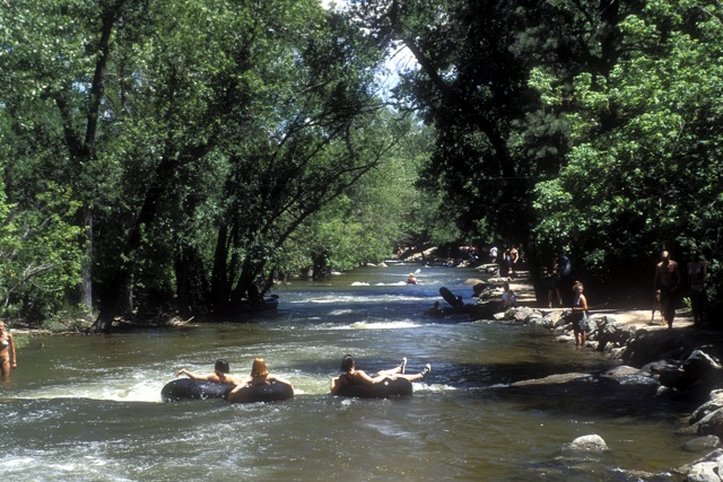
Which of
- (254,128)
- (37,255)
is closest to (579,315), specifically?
(254,128)

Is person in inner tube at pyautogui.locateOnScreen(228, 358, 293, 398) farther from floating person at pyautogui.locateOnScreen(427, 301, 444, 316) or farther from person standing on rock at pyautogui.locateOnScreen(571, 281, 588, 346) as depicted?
floating person at pyautogui.locateOnScreen(427, 301, 444, 316)

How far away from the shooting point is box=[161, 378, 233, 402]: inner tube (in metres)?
13.8

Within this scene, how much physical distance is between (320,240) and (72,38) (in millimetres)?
18558

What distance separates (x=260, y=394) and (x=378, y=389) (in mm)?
2070

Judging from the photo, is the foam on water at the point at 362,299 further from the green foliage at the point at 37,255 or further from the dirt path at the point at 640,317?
the green foliage at the point at 37,255

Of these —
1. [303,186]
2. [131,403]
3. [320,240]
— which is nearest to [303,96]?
[303,186]

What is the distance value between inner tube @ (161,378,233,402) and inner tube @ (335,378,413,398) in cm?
208

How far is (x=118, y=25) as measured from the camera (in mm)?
24656

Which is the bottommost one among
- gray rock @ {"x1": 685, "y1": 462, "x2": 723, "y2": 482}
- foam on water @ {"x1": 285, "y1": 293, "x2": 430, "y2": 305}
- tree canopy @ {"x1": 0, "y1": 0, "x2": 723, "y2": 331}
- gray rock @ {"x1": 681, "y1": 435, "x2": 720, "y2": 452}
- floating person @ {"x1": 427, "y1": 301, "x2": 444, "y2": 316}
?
gray rock @ {"x1": 681, "y1": 435, "x2": 720, "y2": 452}

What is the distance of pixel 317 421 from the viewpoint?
12.1 meters

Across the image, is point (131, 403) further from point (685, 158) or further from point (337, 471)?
point (685, 158)

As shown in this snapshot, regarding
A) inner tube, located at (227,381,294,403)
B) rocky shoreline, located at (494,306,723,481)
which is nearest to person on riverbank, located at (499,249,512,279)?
rocky shoreline, located at (494,306,723,481)

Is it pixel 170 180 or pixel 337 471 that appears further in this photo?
pixel 170 180

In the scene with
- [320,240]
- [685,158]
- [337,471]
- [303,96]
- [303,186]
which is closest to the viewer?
[337,471]
